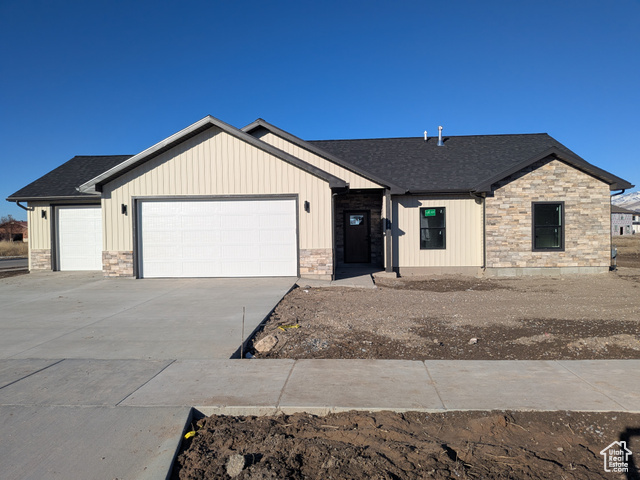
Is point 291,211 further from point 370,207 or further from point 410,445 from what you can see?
point 410,445

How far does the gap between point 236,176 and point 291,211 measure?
6.59 feet

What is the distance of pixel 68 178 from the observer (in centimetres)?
1766

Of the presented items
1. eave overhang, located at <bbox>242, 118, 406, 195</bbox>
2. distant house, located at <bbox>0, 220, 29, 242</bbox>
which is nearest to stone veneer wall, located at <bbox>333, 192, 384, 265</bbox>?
eave overhang, located at <bbox>242, 118, 406, 195</bbox>

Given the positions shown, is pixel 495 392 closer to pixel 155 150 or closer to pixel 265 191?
pixel 265 191

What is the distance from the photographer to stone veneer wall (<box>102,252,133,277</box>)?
13.9 m

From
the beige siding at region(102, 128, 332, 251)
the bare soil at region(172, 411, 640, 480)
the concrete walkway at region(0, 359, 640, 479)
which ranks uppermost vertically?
the beige siding at region(102, 128, 332, 251)

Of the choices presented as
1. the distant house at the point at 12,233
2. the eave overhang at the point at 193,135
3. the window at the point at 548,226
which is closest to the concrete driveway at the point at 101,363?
the eave overhang at the point at 193,135

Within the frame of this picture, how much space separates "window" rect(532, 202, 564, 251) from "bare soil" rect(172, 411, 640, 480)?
1196cm

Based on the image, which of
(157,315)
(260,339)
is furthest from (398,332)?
(157,315)

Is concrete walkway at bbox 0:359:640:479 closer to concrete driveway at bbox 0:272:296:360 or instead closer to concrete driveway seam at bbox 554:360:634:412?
concrete driveway seam at bbox 554:360:634:412

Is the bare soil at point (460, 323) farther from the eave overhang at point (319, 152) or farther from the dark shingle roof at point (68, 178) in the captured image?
the dark shingle roof at point (68, 178)

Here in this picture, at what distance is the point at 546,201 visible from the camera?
14.7 metres

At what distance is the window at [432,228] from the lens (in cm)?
1559

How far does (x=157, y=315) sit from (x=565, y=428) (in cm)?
697
